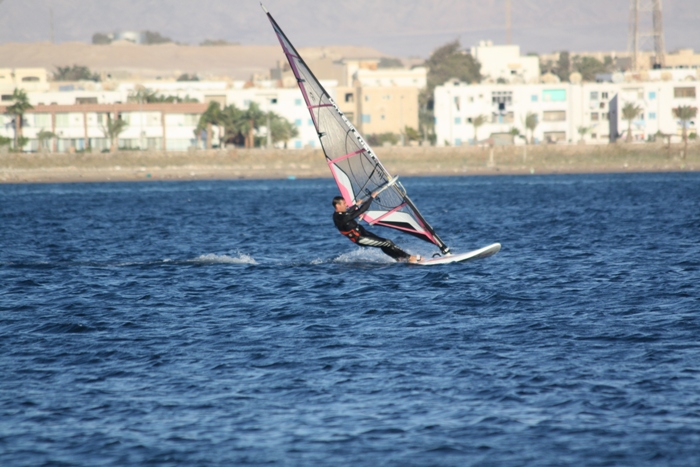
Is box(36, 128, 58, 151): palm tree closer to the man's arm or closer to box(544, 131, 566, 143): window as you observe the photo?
box(544, 131, 566, 143): window

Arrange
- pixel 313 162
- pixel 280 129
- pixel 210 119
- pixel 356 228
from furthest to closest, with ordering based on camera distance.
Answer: pixel 280 129 < pixel 210 119 < pixel 313 162 < pixel 356 228

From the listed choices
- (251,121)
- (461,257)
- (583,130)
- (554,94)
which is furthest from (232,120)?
(461,257)

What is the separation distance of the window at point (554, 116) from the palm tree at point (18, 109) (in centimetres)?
5588

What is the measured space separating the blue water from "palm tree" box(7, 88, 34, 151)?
75967 mm

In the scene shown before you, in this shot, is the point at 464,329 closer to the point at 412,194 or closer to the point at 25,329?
the point at 25,329

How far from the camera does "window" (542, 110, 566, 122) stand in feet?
349

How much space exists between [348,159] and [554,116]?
90482 mm

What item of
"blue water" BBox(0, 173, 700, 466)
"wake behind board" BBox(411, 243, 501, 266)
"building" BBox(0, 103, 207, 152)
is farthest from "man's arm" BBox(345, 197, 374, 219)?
"building" BBox(0, 103, 207, 152)

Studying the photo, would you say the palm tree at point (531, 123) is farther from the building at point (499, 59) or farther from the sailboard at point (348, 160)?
the sailboard at point (348, 160)

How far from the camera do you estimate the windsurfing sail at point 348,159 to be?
20094 millimetres

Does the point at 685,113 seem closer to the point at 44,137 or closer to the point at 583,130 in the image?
the point at 583,130

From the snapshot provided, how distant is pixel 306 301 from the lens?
16.8 meters

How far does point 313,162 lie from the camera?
94938 millimetres

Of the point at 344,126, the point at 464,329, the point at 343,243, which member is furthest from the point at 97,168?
the point at 464,329
